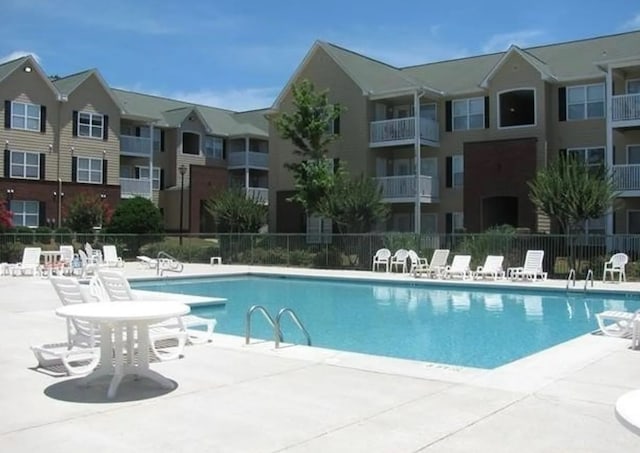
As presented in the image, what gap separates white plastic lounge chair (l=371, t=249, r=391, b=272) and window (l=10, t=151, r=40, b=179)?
71.3 feet

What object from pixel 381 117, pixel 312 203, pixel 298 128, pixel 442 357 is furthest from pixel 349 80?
pixel 442 357

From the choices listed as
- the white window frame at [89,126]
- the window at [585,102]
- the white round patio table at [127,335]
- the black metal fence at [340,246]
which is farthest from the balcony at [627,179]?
the white window frame at [89,126]

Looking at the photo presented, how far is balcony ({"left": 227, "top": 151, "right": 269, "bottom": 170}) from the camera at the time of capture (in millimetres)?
51000

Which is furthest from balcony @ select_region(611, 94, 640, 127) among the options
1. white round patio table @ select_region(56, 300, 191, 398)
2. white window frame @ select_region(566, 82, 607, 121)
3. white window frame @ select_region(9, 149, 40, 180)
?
white window frame @ select_region(9, 149, 40, 180)

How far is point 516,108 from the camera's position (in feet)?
112

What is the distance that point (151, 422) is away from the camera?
633 cm

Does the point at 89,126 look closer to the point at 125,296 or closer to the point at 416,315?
the point at 416,315

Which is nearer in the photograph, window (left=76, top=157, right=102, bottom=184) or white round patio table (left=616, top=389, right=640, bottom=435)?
white round patio table (left=616, top=389, right=640, bottom=435)

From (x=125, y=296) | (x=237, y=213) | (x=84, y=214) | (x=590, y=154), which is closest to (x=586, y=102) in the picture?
(x=590, y=154)

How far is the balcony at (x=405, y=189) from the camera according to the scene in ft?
112

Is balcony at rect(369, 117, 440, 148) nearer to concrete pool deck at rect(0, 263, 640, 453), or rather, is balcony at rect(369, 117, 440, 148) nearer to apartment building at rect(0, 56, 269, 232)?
apartment building at rect(0, 56, 269, 232)

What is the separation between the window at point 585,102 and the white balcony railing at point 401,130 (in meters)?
6.44

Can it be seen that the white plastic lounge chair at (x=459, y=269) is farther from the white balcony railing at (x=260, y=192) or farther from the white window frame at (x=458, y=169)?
the white balcony railing at (x=260, y=192)

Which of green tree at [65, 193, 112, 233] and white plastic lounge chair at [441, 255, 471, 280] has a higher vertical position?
green tree at [65, 193, 112, 233]
